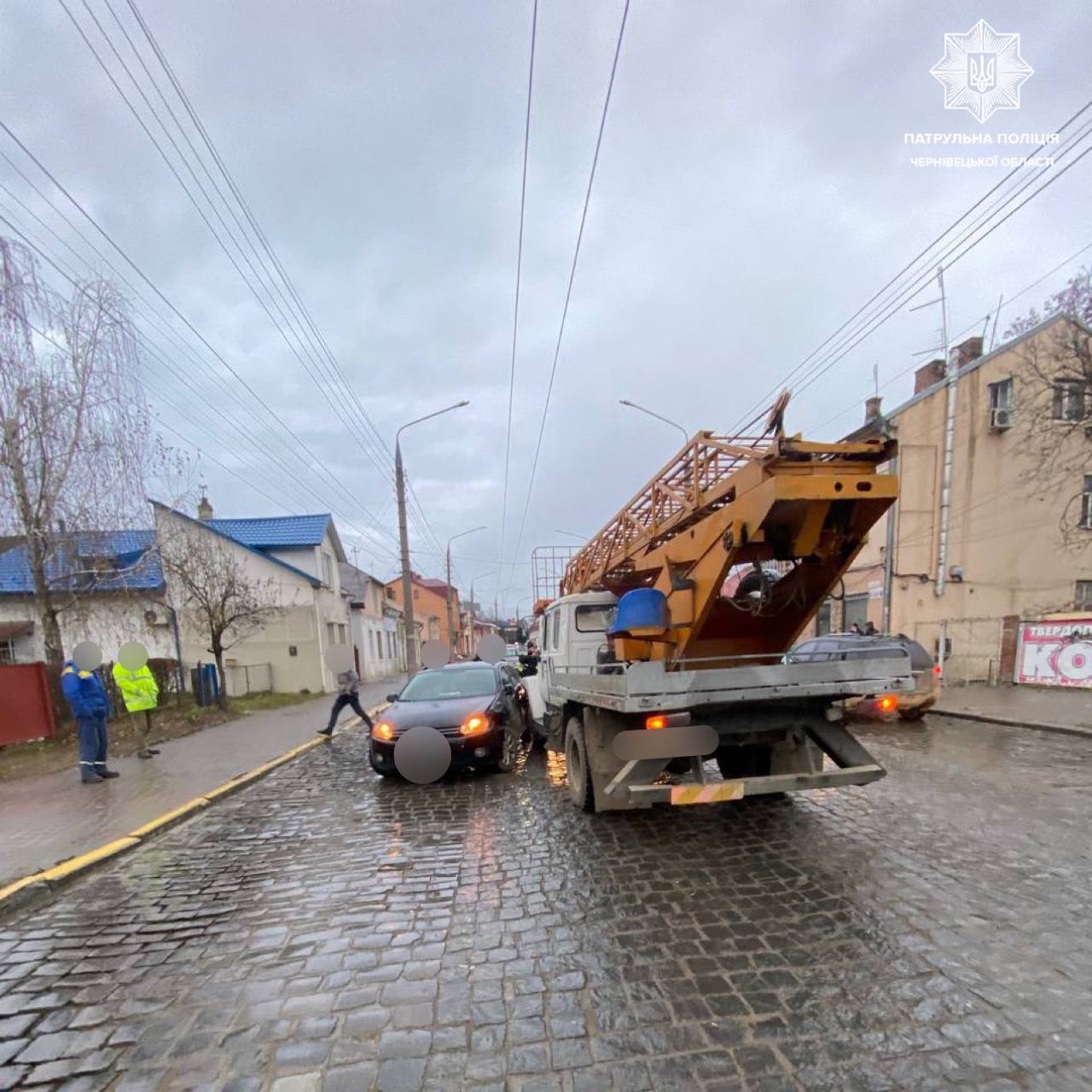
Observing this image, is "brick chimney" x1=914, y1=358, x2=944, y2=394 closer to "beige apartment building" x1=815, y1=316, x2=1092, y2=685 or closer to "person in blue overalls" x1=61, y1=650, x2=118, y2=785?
"beige apartment building" x1=815, y1=316, x2=1092, y2=685

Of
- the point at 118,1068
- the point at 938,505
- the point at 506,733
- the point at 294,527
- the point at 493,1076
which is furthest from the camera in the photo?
the point at 294,527

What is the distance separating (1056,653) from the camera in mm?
12648

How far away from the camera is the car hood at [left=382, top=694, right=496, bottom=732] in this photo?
6797 mm

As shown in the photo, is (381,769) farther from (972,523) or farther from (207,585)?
(972,523)

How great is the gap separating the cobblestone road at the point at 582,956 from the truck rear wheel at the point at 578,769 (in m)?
0.20

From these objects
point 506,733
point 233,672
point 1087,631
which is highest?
point 1087,631

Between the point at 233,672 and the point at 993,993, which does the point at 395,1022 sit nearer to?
the point at 993,993

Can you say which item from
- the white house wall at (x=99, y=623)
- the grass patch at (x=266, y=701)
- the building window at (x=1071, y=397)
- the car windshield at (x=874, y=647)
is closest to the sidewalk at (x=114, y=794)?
the white house wall at (x=99, y=623)

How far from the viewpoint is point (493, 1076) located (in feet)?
7.41

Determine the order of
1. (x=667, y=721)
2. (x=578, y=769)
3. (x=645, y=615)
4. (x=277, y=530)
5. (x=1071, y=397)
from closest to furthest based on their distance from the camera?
1. (x=667, y=721)
2. (x=645, y=615)
3. (x=578, y=769)
4. (x=1071, y=397)
5. (x=277, y=530)

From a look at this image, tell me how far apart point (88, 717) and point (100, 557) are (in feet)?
16.0

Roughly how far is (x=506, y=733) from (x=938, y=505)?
16124mm

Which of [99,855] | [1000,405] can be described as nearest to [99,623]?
[99,855]

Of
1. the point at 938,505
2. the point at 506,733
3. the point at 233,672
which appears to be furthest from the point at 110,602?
the point at 938,505
